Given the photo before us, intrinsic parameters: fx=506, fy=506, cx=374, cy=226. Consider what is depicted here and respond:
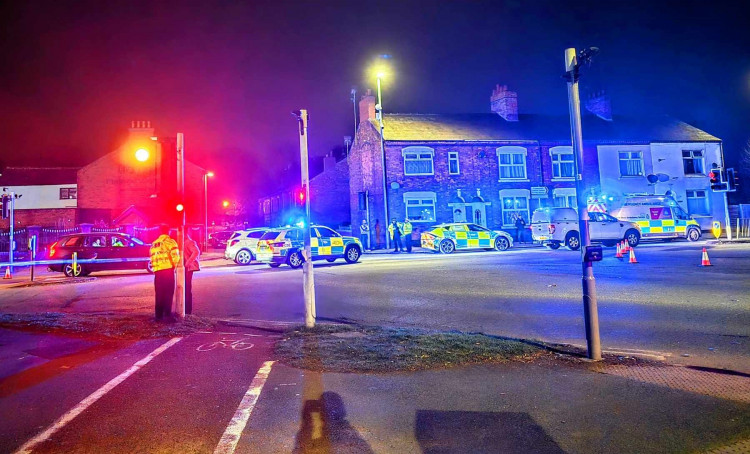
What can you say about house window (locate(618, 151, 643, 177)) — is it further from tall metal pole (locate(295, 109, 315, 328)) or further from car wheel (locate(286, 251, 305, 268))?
tall metal pole (locate(295, 109, 315, 328))

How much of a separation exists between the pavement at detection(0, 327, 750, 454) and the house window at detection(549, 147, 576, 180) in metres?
29.7

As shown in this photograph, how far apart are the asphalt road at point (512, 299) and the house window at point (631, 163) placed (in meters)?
18.0

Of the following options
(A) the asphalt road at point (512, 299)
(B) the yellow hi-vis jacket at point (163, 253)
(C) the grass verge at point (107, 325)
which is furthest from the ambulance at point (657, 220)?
(B) the yellow hi-vis jacket at point (163, 253)

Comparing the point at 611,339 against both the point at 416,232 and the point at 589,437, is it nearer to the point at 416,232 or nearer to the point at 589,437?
the point at 589,437

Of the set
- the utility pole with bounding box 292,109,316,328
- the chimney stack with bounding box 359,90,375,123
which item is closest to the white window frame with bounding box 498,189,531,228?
the chimney stack with bounding box 359,90,375,123

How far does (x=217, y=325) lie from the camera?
8547 mm

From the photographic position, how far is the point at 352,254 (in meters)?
20.5

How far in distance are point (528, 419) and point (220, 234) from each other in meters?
40.1

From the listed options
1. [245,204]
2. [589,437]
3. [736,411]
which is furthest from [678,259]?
[245,204]

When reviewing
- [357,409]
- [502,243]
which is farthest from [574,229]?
[357,409]

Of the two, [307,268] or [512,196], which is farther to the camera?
[512,196]

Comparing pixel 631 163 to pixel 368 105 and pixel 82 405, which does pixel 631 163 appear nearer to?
pixel 368 105

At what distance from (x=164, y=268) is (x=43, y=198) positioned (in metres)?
47.4

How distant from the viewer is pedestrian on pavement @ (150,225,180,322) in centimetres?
838
